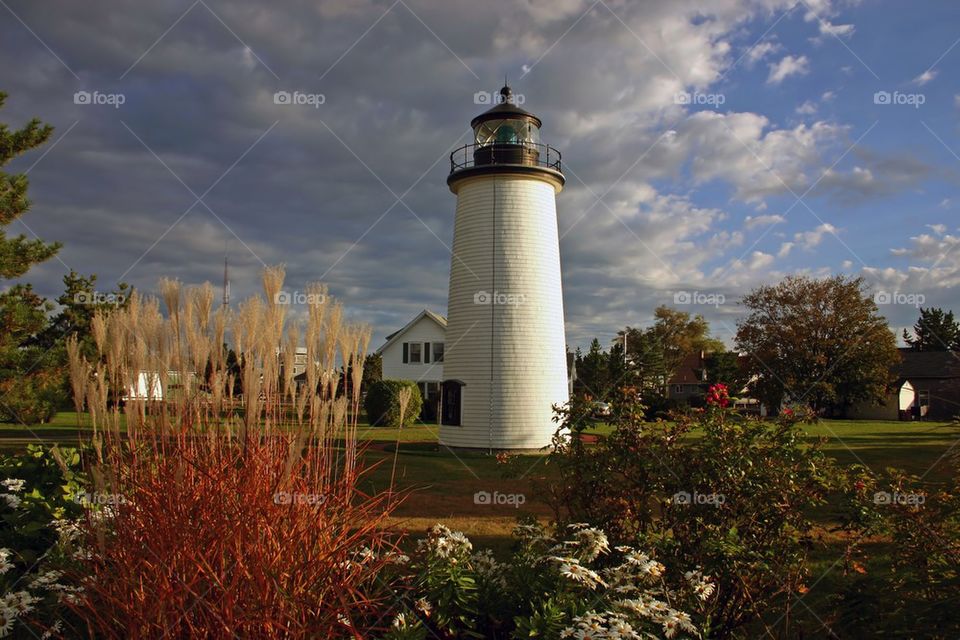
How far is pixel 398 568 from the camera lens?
4203 millimetres

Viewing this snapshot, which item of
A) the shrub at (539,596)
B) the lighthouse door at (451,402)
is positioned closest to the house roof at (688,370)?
the lighthouse door at (451,402)

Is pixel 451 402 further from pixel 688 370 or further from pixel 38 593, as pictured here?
pixel 688 370

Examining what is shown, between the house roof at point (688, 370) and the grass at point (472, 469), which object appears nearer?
the grass at point (472, 469)

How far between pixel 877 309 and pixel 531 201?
2930 centimetres

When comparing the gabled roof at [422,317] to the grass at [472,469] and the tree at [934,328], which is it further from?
the tree at [934,328]

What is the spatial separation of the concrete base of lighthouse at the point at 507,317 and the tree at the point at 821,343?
22.6 m

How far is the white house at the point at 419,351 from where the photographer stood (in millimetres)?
38344

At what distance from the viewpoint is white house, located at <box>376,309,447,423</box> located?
Answer: 126ft

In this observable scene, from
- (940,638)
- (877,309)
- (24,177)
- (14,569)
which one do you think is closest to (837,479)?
(940,638)

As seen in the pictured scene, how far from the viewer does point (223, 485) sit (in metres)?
3.25

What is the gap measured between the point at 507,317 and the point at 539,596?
14.3 meters

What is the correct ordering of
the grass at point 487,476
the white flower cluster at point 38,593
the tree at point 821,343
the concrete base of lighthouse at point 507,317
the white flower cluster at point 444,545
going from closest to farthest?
1. the white flower cluster at point 38,593
2. the white flower cluster at point 444,545
3. the grass at point 487,476
4. the concrete base of lighthouse at point 507,317
5. the tree at point 821,343

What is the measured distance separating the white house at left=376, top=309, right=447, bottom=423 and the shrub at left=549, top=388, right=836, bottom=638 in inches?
1300

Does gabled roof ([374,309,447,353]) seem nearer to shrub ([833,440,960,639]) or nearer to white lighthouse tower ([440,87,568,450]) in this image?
white lighthouse tower ([440,87,568,450])
